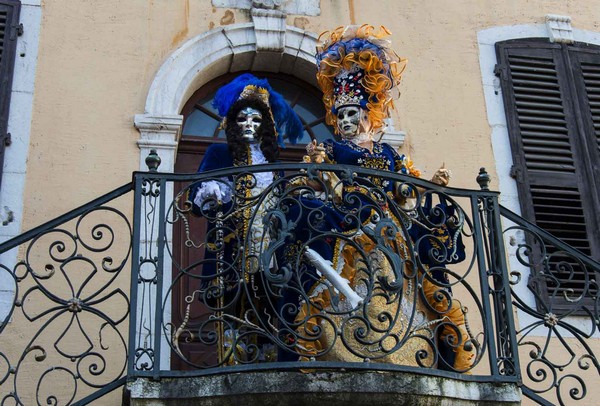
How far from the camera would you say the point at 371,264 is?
6.56 metres

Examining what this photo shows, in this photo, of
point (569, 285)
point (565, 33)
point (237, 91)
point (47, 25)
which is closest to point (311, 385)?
point (237, 91)

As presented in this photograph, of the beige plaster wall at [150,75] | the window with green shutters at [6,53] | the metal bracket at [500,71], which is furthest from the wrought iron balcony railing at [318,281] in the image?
the metal bracket at [500,71]

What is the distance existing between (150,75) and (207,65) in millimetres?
426

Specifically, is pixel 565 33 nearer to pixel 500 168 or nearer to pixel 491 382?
pixel 500 168

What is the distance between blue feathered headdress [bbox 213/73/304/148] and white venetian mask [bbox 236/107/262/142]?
0.10m

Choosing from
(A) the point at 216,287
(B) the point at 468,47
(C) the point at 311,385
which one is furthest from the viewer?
(B) the point at 468,47

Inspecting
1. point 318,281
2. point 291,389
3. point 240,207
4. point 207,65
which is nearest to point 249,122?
point 240,207

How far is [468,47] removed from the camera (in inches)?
360

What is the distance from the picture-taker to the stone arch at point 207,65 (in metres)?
8.23

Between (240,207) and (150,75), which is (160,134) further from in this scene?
(240,207)

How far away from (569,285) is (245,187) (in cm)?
281

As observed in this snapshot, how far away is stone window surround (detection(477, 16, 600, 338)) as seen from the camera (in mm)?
8320

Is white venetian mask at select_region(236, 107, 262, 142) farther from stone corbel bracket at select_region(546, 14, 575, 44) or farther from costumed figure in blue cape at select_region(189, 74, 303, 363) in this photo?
stone corbel bracket at select_region(546, 14, 575, 44)

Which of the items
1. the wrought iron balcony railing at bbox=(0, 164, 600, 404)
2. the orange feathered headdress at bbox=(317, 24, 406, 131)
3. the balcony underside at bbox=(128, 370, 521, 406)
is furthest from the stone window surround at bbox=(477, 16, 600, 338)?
the balcony underside at bbox=(128, 370, 521, 406)
